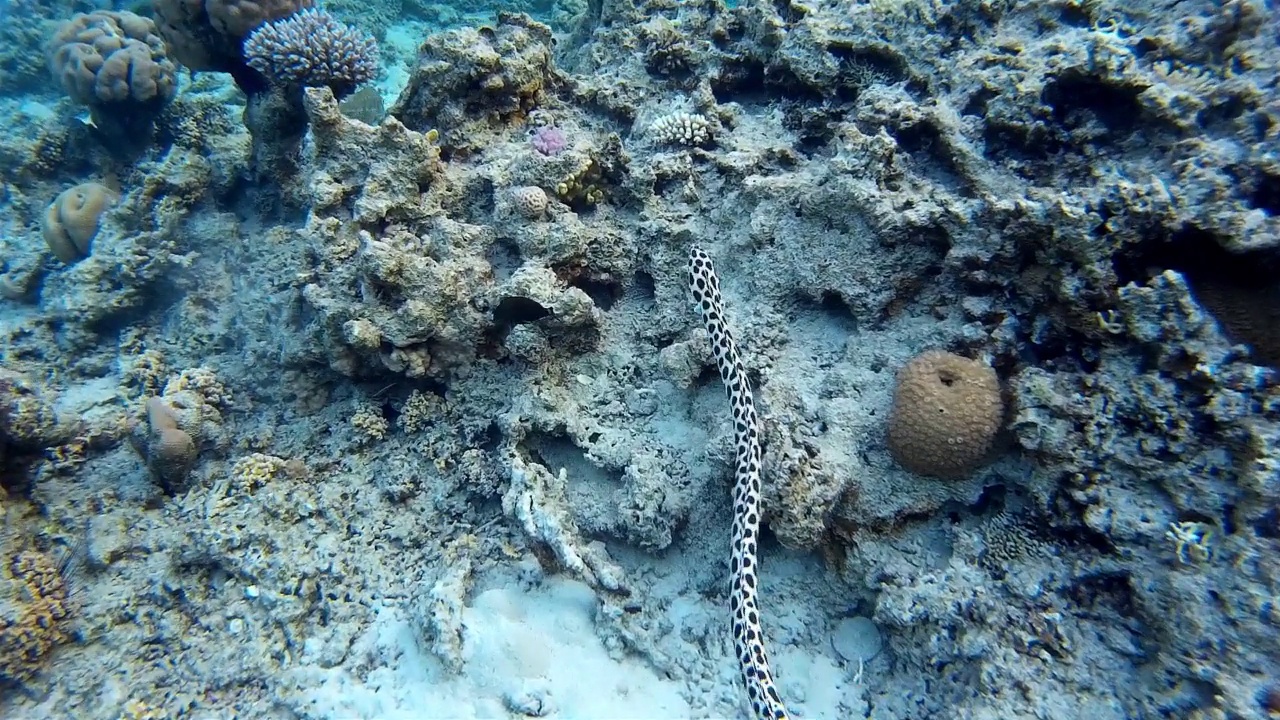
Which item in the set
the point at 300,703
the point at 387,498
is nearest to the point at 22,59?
the point at 387,498

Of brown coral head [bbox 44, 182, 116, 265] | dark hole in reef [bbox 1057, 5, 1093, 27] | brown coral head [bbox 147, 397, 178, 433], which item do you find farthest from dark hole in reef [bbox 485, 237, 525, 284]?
brown coral head [bbox 44, 182, 116, 265]

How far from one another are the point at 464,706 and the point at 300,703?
1.18 metres

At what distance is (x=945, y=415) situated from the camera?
3.64 meters

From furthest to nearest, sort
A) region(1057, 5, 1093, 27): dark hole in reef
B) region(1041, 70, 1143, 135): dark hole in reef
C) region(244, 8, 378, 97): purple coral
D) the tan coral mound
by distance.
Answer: region(244, 8, 378, 97): purple coral < region(1057, 5, 1093, 27): dark hole in reef < the tan coral mound < region(1041, 70, 1143, 135): dark hole in reef

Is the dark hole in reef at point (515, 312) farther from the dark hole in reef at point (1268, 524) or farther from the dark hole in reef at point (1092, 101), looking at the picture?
the dark hole in reef at point (1268, 524)

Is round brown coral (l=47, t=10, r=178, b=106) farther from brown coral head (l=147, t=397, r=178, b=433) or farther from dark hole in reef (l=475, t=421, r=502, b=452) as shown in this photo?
dark hole in reef (l=475, t=421, r=502, b=452)

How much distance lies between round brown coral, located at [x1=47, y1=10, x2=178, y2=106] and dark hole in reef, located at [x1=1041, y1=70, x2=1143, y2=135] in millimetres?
9478

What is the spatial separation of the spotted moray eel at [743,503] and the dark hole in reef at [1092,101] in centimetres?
269

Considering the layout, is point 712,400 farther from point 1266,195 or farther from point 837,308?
point 1266,195

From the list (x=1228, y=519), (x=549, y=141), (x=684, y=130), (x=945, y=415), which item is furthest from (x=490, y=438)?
(x=1228, y=519)

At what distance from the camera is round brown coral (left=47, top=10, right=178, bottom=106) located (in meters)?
6.98

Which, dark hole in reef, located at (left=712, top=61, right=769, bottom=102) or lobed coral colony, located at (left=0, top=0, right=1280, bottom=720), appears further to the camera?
dark hole in reef, located at (left=712, top=61, right=769, bottom=102)

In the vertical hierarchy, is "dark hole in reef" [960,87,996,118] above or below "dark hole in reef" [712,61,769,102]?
above

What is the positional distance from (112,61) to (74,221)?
6.38 ft
